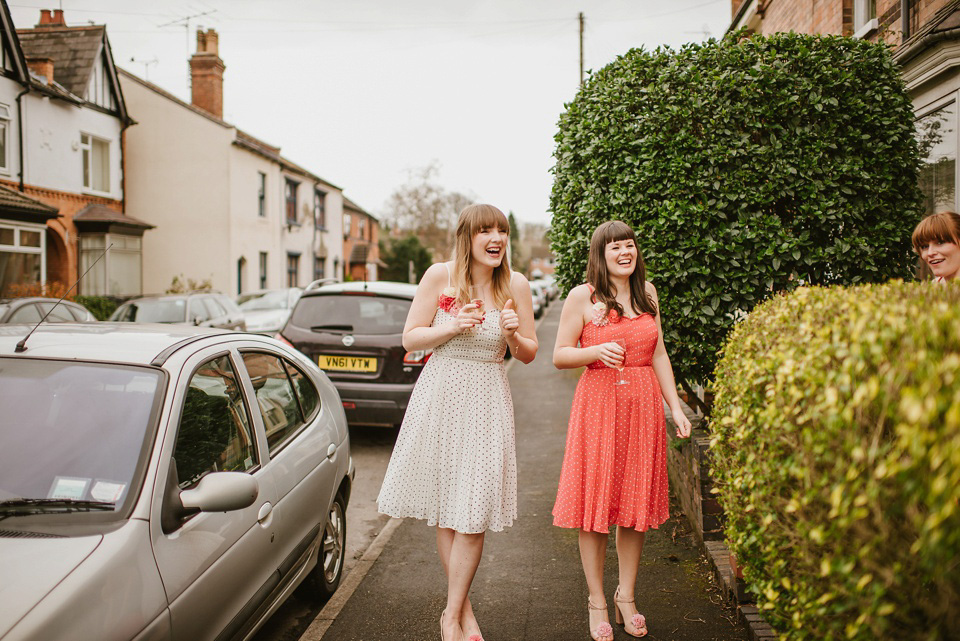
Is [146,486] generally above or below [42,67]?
below

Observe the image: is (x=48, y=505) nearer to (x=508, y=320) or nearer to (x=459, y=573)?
(x=459, y=573)

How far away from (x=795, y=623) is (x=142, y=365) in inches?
104

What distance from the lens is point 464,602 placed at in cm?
356

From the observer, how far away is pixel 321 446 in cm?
416

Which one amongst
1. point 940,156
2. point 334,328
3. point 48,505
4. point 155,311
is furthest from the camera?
point 155,311

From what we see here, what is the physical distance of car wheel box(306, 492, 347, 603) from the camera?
163 inches

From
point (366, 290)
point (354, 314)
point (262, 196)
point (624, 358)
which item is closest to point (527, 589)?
A: point (624, 358)

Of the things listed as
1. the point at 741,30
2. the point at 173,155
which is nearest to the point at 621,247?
the point at 741,30

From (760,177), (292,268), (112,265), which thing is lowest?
(760,177)

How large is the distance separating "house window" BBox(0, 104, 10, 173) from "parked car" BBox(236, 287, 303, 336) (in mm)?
7046

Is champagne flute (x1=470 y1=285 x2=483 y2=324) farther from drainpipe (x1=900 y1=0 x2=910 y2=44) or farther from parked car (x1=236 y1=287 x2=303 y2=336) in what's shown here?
parked car (x1=236 y1=287 x2=303 y2=336)

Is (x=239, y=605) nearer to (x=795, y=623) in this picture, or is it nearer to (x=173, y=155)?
(x=795, y=623)

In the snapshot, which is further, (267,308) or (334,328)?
(267,308)

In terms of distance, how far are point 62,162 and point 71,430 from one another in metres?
22.4
